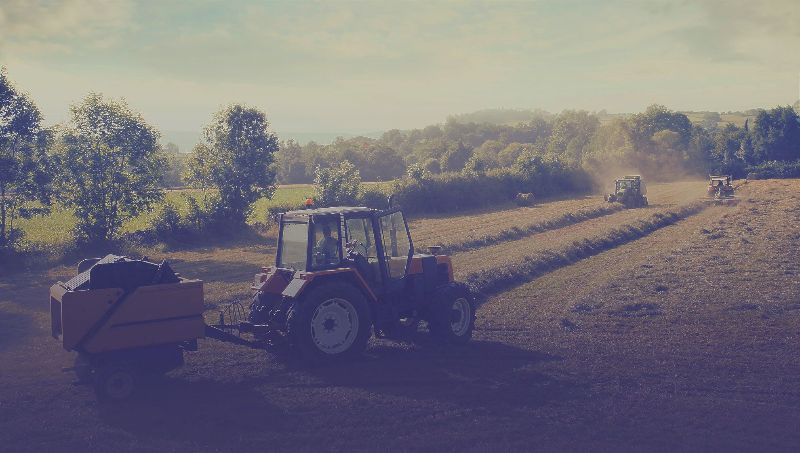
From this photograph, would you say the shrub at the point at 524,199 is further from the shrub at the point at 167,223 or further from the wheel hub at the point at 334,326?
the wheel hub at the point at 334,326

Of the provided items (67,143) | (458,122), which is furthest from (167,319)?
(458,122)

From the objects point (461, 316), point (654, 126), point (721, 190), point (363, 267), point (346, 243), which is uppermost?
point (654, 126)

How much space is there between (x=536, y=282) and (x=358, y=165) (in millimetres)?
63081

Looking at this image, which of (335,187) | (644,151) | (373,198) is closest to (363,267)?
(335,187)

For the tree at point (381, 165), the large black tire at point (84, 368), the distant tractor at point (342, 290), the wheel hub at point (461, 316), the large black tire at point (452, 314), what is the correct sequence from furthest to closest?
the tree at point (381, 165) < the wheel hub at point (461, 316) < the large black tire at point (452, 314) < the distant tractor at point (342, 290) < the large black tire at point (84, 368)

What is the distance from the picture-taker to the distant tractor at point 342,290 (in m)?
10.8

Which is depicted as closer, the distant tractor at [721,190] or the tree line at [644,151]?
the distant tractor at [721,190]

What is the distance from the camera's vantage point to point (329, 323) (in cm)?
1109

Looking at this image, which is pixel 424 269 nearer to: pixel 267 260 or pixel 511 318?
pixel 511 318

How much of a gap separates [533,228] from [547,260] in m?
11.0

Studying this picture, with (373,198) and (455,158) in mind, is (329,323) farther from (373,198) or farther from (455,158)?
(455,158)

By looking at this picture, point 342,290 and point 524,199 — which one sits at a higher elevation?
point 524,199

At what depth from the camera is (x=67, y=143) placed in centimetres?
2723

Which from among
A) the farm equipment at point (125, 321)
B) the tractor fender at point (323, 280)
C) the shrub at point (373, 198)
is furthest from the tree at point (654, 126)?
the farm equipment at point (125, 321)
